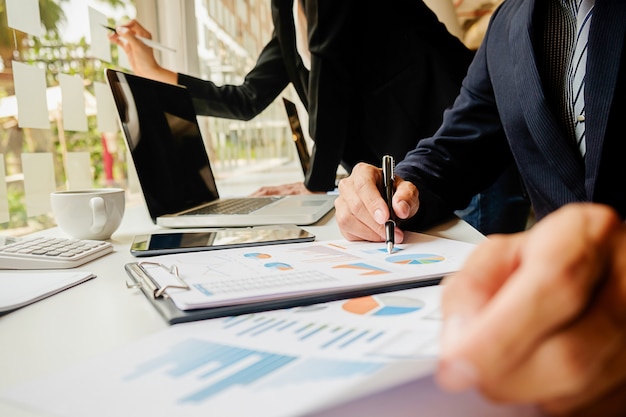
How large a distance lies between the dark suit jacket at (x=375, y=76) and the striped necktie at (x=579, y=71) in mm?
523

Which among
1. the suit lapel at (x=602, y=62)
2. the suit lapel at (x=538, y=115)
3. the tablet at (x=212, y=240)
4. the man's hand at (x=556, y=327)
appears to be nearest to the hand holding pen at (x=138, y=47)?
the tablet at (x=212, y=240)

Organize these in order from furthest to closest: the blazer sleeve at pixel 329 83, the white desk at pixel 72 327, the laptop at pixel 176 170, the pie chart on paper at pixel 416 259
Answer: the blazer sleeve at pixel 329 83 < the laptop at pixel 176 170 < the pie chart on paper at pixel 416 259 < the white desk at pixel 72 327

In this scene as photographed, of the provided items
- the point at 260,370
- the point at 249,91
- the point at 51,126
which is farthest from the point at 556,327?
the point at 249,91

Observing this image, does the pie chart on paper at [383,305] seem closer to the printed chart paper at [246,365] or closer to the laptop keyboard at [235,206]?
the printed chart paper at [246,365]

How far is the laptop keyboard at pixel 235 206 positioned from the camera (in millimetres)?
914

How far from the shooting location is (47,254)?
1.83 ft

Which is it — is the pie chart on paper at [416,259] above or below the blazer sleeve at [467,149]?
below

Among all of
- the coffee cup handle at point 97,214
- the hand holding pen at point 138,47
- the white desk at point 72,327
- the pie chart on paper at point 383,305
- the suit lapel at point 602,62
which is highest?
the hand holding pen at point 138,47

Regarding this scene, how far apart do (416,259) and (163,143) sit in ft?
2.22

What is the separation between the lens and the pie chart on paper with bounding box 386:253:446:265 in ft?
1.58

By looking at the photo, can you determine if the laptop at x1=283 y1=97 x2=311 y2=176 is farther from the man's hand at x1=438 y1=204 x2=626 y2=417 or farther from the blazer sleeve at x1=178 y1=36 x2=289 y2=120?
the man's hand at x1=438 y1=204 x2=626 y2=417

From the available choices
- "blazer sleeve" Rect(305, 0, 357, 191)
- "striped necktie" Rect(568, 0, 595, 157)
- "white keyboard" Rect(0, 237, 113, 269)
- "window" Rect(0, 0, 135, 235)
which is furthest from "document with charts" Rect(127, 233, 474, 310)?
"blazer sleeve" Rect(305, 0, 357, 191)

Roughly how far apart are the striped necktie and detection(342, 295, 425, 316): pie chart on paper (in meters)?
0.57

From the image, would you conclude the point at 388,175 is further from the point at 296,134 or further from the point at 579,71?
the point at 296,134
